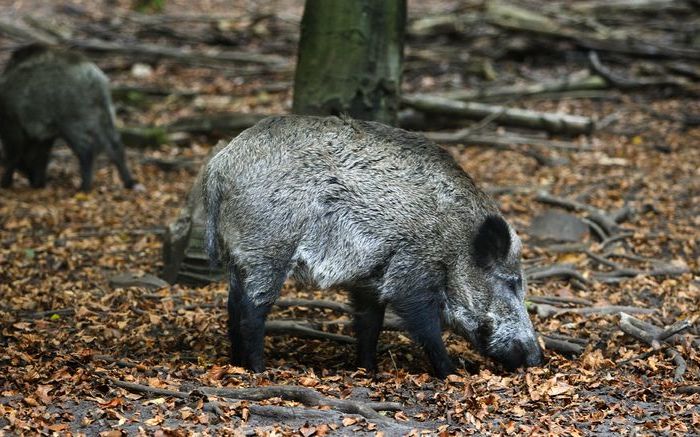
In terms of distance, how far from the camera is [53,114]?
38.8 feet

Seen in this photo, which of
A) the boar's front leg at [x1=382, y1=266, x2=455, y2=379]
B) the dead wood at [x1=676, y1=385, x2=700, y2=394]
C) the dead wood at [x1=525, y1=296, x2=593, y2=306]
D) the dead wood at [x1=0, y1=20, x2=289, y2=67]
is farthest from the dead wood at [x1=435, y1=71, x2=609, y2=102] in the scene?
the dead wood at [x1=676, y1=385, x2=700, y2=394]

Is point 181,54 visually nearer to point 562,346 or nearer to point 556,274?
point 556,274

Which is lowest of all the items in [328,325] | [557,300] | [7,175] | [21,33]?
[7,175]

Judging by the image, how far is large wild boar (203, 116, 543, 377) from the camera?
606 centimetres

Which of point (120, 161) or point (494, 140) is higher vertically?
point (494, 140)

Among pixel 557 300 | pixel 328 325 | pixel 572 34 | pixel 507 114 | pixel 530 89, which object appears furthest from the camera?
pixel 572 34

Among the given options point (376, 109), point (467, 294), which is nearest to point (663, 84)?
point (376, 109)

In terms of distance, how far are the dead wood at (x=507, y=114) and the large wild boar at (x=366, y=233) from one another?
6.68 meters

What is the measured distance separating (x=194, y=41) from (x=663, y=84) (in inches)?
329

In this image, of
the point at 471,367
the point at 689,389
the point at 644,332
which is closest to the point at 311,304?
the point at 471,367

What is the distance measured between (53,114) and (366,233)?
6943 millimetres

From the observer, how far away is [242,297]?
6129 mm

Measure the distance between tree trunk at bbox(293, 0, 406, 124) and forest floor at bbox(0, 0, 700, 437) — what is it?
5.74 feet

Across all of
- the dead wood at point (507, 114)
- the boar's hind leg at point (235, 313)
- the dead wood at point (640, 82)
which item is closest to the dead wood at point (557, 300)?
the boar's hind leg at point (235, 313)
